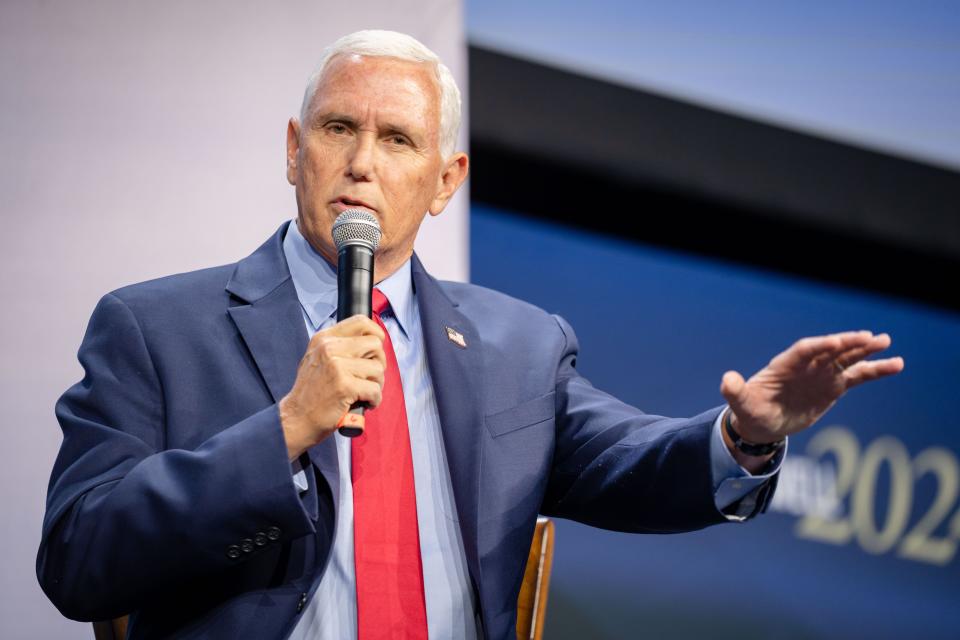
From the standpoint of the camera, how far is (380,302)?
1.93m

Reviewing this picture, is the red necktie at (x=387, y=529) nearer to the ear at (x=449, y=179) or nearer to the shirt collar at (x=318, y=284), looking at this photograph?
the shirt collar at (x=318, y=284)

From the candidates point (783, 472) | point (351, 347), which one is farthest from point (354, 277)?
point (783, 472)

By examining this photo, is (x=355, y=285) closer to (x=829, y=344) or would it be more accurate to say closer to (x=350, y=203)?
(x=350, y=203)

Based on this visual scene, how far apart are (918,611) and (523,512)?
2187 mm

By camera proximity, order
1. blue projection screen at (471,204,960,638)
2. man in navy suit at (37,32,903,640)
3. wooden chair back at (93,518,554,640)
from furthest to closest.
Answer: blue projection screen at (471,204,960,638) < wooden chair back at (93,518,554,640) < man in navy suit at (37,32,903,640)

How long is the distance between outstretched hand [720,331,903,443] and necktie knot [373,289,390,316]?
2.16 ft

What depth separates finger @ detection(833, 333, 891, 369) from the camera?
1380 mm

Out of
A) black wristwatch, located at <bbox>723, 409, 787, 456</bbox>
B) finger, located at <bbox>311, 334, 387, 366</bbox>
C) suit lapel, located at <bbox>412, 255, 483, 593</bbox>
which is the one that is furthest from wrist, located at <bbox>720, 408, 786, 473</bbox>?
finger, located at <bbox>311, 334, 387, 366</bbox>

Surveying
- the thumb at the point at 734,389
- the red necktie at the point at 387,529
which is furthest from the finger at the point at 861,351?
the red necktie at the point at 387,529

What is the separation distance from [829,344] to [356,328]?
1.94 ft

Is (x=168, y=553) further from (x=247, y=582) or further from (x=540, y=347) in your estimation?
(x=540, y=347)

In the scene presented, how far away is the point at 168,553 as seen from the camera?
58.4 inches

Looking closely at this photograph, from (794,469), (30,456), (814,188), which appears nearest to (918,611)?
(794,469)

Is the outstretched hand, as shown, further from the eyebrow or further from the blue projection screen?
the blue projection screen
